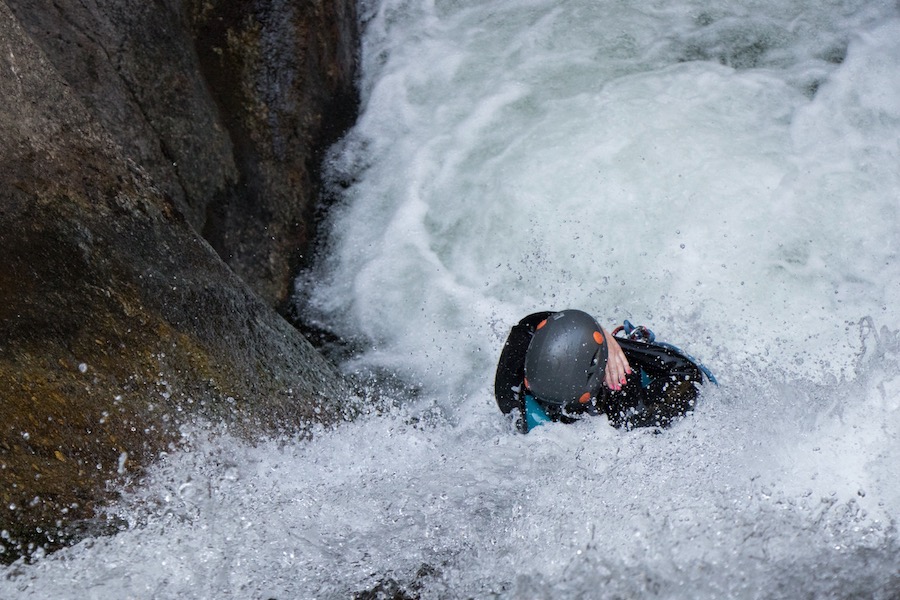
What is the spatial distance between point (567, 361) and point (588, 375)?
0.32 feet

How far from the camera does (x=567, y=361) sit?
2.97 metres

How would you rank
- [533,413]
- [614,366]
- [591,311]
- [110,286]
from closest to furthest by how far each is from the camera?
[110,286], [614,366], [533,413], [591,311]

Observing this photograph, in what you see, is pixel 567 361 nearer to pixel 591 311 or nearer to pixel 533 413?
pixel 533 413

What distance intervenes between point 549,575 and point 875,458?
1.43 meters

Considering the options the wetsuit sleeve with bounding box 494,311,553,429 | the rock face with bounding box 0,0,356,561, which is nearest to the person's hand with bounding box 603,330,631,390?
the wetsuit sleeve with bounding box 494,311,553,429

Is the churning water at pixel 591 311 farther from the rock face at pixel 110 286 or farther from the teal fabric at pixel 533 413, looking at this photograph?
the rock face at pixel 110 286

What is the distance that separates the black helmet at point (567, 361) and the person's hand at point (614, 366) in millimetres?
72

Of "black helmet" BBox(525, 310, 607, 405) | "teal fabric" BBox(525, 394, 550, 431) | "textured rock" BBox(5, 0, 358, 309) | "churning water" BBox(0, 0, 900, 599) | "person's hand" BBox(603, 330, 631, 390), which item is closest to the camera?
"churning water" BBox(0, 0, 900, 599)

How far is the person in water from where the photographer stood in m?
2.98

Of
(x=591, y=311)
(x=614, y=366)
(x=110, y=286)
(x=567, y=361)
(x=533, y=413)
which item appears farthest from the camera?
(x=591, y=311)

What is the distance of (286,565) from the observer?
2.91m

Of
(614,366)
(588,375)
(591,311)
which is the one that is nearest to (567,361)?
(588,375)

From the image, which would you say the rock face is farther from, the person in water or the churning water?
the person in water

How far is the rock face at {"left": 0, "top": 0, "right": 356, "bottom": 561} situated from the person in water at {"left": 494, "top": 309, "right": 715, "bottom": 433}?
930 millimetres
